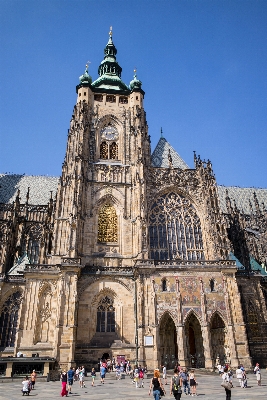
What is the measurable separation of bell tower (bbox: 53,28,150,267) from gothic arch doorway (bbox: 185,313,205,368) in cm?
663

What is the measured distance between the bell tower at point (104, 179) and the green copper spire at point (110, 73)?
24.9 inches

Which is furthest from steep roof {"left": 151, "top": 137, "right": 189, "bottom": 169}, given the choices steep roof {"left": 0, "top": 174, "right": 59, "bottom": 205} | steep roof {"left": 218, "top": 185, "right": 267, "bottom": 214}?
steep roof {"left": 0, "top": 174, "right": 59, "bottom": 205}

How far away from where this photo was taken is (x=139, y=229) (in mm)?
28875

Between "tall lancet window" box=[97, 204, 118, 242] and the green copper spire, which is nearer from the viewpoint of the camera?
"tall lancet window" box=[97, 204, 118, 242]

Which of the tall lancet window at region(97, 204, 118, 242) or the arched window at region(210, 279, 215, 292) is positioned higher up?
the tall lancet window at region(97, 204, 118, 242)

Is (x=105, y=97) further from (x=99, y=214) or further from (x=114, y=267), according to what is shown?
(x=114, y=267)

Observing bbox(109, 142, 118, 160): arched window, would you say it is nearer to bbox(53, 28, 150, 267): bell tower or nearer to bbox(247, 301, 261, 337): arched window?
bbox(53, 28, 150, 267): bell tower

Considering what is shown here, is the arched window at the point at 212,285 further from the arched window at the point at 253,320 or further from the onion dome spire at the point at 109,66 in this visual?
the onion dome spire at the point at 109,66

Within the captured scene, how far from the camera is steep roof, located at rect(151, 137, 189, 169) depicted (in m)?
36.3

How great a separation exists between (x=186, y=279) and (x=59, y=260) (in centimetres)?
1058

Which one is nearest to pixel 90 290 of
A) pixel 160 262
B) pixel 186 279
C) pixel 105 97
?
pixel 160 262

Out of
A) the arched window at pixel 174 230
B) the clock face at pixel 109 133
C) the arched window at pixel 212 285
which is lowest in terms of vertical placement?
the arched window at pixel 212 285

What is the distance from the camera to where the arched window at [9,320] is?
28406mm

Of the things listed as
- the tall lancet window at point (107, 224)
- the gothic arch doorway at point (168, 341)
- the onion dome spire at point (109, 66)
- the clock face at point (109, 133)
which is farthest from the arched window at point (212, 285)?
the onion dome spire at point (109, 66)
